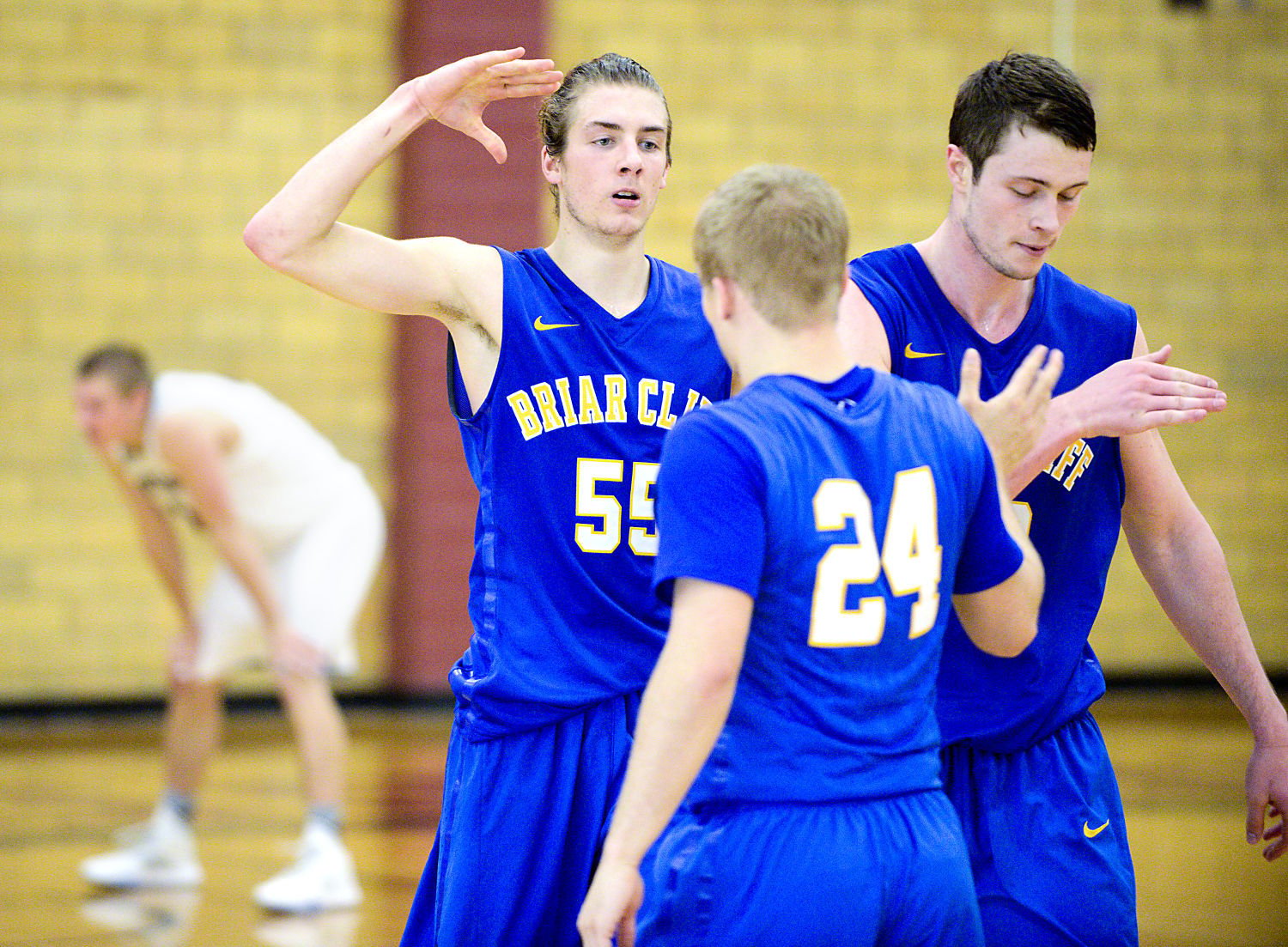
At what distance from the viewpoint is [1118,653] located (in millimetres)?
8766

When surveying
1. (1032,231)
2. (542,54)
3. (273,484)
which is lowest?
(273,484)

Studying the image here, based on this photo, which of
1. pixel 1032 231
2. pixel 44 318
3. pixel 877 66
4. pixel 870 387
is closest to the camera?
pixel 870 387

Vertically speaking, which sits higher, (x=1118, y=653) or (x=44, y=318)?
(x=44, y=318)

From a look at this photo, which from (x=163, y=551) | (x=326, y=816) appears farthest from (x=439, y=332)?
→ (x=326, y=816)

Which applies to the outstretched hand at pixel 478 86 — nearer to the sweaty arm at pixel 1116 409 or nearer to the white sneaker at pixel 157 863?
the sweaty arm at pixel 1116 409

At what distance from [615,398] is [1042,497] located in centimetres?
76

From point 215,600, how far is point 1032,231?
12.5 feet

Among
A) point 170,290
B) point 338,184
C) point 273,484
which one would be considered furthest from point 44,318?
point 338,184

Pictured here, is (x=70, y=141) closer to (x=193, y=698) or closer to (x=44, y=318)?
(x=44, y=318)

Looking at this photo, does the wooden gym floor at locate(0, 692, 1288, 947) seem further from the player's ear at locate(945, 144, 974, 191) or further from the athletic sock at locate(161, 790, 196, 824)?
the player's ear at locate(945, 144, 974, 191)

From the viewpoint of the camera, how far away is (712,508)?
174cm

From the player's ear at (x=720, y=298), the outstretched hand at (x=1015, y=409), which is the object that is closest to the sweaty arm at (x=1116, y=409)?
the outstretched hand at (x=1015, y=409)

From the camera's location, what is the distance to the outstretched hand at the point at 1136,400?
2256 mm

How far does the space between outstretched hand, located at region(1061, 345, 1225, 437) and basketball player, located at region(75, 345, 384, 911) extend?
3313 mm
